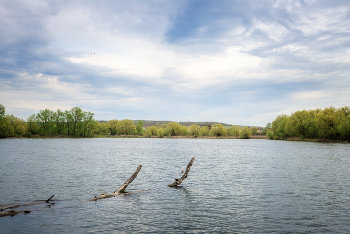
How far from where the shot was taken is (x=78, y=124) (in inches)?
7229

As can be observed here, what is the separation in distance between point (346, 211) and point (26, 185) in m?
30.1

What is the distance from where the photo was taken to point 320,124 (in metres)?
121

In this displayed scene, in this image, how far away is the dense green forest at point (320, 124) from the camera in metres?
116

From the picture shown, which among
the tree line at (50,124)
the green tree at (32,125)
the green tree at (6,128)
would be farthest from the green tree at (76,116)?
the green tree at (6,128)

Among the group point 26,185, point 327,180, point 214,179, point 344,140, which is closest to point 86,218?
point 26,185

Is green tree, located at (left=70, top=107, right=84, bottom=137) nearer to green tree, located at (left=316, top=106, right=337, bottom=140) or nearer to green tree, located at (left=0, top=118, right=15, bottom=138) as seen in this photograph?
green tree, located at (left=0, top=118, right=15, bottom=138)

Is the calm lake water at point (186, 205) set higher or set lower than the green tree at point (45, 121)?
lower

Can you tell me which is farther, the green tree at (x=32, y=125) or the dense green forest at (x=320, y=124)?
the green tree at (x=32, y=125)

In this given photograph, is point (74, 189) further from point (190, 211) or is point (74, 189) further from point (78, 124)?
point (78, 124)

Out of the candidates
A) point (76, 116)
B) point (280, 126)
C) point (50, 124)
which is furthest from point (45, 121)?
point (280, 126)

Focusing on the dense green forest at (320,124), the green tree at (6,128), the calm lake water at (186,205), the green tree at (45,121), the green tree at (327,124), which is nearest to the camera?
the calm lake water at (186,205)

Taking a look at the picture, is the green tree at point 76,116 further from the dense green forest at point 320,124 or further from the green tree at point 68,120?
the dense green forest at point 320,124

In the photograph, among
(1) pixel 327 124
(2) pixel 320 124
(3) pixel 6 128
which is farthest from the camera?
(3) pixel 6 128

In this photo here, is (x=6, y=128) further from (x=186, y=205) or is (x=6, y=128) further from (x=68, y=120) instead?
(x=186, y=205)
